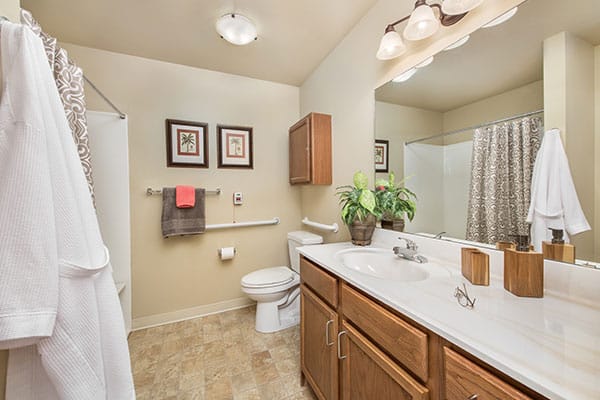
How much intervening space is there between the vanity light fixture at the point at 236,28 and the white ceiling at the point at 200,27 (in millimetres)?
47

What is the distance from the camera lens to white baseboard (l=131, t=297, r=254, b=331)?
6.72 ft

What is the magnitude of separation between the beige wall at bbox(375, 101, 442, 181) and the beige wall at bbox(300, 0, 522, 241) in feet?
0.25

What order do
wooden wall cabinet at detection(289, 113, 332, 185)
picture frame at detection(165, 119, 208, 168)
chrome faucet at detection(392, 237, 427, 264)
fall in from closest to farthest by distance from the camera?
chrome faucet at detection(392, 237, 427, 264) < wooden wall cabinet at detection(289, 113, 332, 185) < picture frame at detection(165, 119, 208, 168)

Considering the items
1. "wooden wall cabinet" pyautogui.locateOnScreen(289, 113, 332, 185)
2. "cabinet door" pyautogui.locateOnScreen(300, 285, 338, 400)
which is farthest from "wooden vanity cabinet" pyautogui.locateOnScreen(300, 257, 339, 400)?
"wooden wall cabinet" pyautogui.locateOnScreen(289, 113, 332, 185)

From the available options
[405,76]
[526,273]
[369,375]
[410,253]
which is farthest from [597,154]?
[369,375]

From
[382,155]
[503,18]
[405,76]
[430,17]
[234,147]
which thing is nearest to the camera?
[503,18]

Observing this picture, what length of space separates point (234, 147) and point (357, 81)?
1.30 meters

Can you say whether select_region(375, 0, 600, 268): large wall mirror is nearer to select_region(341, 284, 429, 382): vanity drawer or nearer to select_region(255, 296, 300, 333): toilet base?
select_region(341, 284, 429, 382): vanity drawer

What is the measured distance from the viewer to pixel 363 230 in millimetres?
1454

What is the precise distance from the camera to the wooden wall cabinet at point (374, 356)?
0.51m

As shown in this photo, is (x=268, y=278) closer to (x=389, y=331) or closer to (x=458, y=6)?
(x=389, y=331)

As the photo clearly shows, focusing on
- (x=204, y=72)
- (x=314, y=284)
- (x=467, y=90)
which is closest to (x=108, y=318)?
(x=314, y=284)

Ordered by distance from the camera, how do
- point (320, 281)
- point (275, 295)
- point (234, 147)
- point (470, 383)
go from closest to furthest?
1. point (470, 383)
2. point (320, 281)
3. point (275, 295)
4. point (234, 147)

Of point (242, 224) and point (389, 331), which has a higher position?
point (242, 224)
